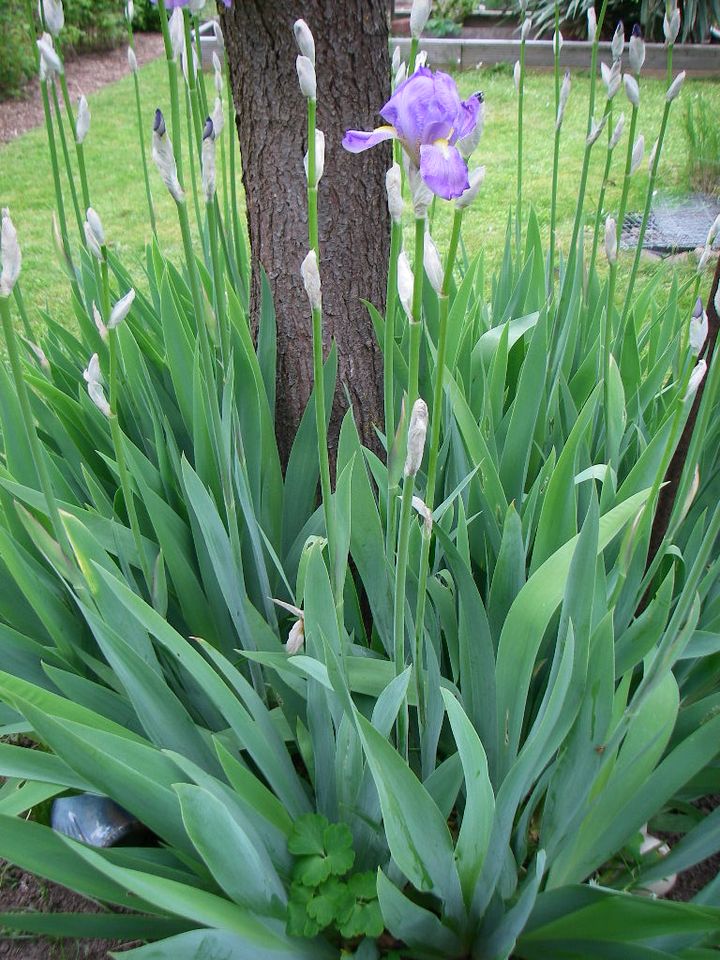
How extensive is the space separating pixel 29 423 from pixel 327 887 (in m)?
0.60

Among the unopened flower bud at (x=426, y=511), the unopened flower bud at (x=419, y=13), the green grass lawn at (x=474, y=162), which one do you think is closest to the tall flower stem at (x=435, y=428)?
the unopened flower bud at (x=426, y=511)

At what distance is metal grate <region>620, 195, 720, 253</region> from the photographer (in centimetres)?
340


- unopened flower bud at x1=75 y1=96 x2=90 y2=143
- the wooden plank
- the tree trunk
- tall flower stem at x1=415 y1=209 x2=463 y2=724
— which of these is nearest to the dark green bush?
the wooden plank

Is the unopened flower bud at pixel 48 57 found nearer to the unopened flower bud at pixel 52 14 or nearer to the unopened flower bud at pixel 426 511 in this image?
the unopened flower bud at pixel 52 14

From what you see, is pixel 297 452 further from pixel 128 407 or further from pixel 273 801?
pixel 273 801

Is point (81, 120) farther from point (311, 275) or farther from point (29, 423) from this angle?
point (311, 275)

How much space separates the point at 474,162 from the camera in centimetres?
426

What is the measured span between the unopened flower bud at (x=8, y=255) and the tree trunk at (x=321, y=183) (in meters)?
0.83

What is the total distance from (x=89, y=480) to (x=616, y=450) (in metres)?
0.85

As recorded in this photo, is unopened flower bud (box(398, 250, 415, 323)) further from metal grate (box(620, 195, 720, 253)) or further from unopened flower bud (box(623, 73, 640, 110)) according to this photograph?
metal grate (box(620, 195, 720, 253))

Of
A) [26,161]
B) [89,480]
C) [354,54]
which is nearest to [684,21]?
[26,161]

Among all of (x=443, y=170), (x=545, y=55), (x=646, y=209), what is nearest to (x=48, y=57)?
(x=443, y=170)

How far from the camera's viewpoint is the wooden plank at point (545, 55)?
634cm

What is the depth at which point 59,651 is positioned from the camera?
3.74 ft
